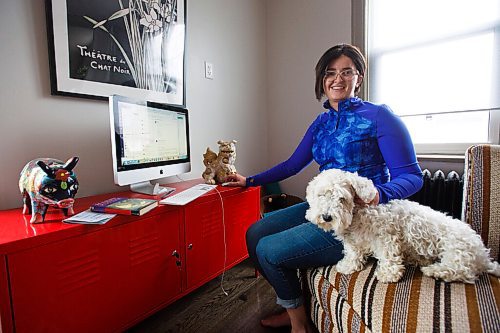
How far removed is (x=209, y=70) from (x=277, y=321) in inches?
64.9

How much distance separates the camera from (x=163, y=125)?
1.39 metres

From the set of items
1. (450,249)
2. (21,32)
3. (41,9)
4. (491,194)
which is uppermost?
(41,9)

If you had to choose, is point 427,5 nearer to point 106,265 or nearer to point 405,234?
point 405,234

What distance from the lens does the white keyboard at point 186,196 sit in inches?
46.1

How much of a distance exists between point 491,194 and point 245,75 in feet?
5.98

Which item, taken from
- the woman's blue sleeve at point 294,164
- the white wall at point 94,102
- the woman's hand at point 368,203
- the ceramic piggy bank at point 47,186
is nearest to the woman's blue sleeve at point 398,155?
the woman's hand at point 368,203

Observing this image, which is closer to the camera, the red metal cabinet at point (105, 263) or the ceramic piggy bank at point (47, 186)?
the red metal cabinet at point (105, 263)

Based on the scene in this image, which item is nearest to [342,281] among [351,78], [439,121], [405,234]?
[405,234]

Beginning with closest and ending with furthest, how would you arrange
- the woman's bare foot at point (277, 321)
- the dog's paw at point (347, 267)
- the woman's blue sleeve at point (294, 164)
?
the dog's paw at point (347, 267), the woman's bare foot at point (277, 321), the woman's blue sleeve at point (294, 164)

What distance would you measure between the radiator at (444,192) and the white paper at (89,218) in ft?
5.81

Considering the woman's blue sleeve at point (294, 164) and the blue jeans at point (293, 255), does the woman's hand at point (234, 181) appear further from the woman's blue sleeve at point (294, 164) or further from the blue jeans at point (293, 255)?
the blue jeans at point (293, 255)

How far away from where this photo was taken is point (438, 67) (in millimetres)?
1728

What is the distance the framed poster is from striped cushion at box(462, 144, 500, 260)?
1.56 meters

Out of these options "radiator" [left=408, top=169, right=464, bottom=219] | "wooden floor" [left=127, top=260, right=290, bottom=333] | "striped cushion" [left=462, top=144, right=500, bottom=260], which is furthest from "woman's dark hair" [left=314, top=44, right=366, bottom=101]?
"wooden floor" [left=127, top=260, right=290, bottom=333]
